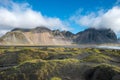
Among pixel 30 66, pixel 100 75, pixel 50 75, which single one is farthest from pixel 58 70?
pixel 100 75

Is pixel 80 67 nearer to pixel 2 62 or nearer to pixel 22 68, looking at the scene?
pixel 22 68

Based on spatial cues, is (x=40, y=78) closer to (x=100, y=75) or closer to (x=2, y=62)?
(x=100, y=75)

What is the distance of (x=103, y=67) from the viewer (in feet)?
166

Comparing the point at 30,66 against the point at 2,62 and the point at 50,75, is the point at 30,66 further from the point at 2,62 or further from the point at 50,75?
the point at 2,62

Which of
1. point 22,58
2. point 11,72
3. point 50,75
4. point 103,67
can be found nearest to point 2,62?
point 22,58

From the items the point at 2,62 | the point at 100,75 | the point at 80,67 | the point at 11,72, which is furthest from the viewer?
the point at 2,62

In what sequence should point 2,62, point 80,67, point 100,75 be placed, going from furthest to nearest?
1. point 2,62
2. point 80,67
3. point 100,75

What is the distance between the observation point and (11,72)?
175 feet

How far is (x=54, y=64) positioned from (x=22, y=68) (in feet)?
31.6

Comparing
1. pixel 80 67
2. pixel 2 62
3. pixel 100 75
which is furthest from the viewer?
pixel 2 62

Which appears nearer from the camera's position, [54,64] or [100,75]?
[100,75]

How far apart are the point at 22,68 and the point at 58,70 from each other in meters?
10.1

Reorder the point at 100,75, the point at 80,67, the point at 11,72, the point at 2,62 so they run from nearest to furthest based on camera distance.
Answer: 1. the point at 100,75
2. the point at 11,72
3. the point at 80,67
4. the point at 2,62

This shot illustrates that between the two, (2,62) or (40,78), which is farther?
(2,62)
